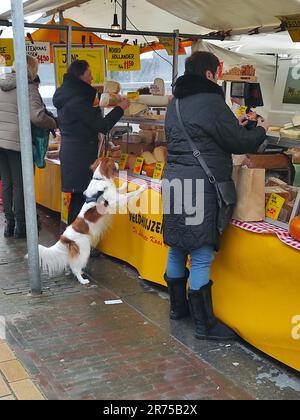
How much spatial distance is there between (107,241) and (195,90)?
2655mm

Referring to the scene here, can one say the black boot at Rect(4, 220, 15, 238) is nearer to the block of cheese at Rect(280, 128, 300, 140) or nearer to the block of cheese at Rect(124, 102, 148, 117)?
the block of cheese at Rect(124, 102, 148, 117)

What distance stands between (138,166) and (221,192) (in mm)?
1957

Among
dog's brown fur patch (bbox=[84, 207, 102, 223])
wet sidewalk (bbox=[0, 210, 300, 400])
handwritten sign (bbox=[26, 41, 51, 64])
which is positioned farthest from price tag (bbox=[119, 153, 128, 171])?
handwritten sign (bbox=[26, 41, 51, 64])

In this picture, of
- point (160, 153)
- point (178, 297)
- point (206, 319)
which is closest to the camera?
point (206, 319)

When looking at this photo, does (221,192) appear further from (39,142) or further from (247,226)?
(39,142)

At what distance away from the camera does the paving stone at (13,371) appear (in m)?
3.37

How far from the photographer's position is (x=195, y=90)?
3668 mm

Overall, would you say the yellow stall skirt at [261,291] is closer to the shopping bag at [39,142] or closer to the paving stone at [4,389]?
the paving stone at [4,389]

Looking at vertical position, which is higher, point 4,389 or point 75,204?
point 75,204

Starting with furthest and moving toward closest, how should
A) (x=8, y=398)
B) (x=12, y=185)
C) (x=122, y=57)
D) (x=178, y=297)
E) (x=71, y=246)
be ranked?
1. (x=122, y=57)
2. (x=12, y=185)
3. (x=71, y=246)
4. (x=178, y=297)
5. (x=8, y=398)

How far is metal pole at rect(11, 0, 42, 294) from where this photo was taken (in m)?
4.25

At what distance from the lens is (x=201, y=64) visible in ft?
12.1

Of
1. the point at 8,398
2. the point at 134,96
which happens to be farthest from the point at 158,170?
the point at 8,398
